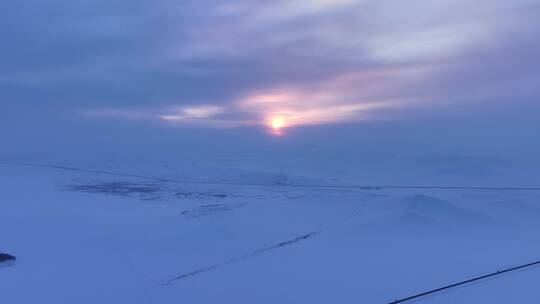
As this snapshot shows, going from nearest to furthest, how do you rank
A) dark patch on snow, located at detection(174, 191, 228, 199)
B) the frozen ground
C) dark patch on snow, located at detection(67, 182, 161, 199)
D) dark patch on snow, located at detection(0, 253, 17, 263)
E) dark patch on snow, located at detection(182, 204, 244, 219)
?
1. the frozen ground
2. dark patch on snow, located at detection(0, 253, 17, 263)
3. dark patch on snow, located at detection(182, 204, 244, 219)
4. dark patch on snow, located at detection(174, 191, 228, 199)
5. dark patch on snow, located at detection(67, 182, 161, 199)

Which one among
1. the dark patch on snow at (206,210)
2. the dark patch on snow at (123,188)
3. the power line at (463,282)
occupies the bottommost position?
the power line at (463,282)

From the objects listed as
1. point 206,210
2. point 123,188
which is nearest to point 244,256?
point 206,210

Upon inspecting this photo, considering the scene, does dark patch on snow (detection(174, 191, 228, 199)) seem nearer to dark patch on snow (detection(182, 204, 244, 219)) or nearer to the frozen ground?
the frozen ground

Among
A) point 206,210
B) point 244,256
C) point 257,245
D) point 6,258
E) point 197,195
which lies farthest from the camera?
point 197,195

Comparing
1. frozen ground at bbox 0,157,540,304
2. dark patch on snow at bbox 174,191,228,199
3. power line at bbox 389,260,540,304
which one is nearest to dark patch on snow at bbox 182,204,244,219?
frozen ground at bbox 0,157,540,304

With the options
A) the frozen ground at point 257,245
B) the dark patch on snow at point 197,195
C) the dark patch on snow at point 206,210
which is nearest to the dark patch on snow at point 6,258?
the frozen ground at point 257,245

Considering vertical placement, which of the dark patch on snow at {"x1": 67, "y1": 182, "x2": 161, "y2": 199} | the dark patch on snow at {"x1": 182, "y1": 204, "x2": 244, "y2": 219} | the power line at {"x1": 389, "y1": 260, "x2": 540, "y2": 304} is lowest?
the power line at {"x1": 389, "y1": 260, "x2": 540, "y2": 304}

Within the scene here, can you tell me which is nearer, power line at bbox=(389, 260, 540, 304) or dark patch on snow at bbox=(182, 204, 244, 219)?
power line at bbox=(389, 260, 540, 304)

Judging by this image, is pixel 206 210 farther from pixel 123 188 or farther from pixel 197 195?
pixel 123 188

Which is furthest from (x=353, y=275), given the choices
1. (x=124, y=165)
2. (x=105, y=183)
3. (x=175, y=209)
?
(x=124, y=165)

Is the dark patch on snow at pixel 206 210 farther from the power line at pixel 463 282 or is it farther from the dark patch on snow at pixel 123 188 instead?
the power line at pixel 463 282
